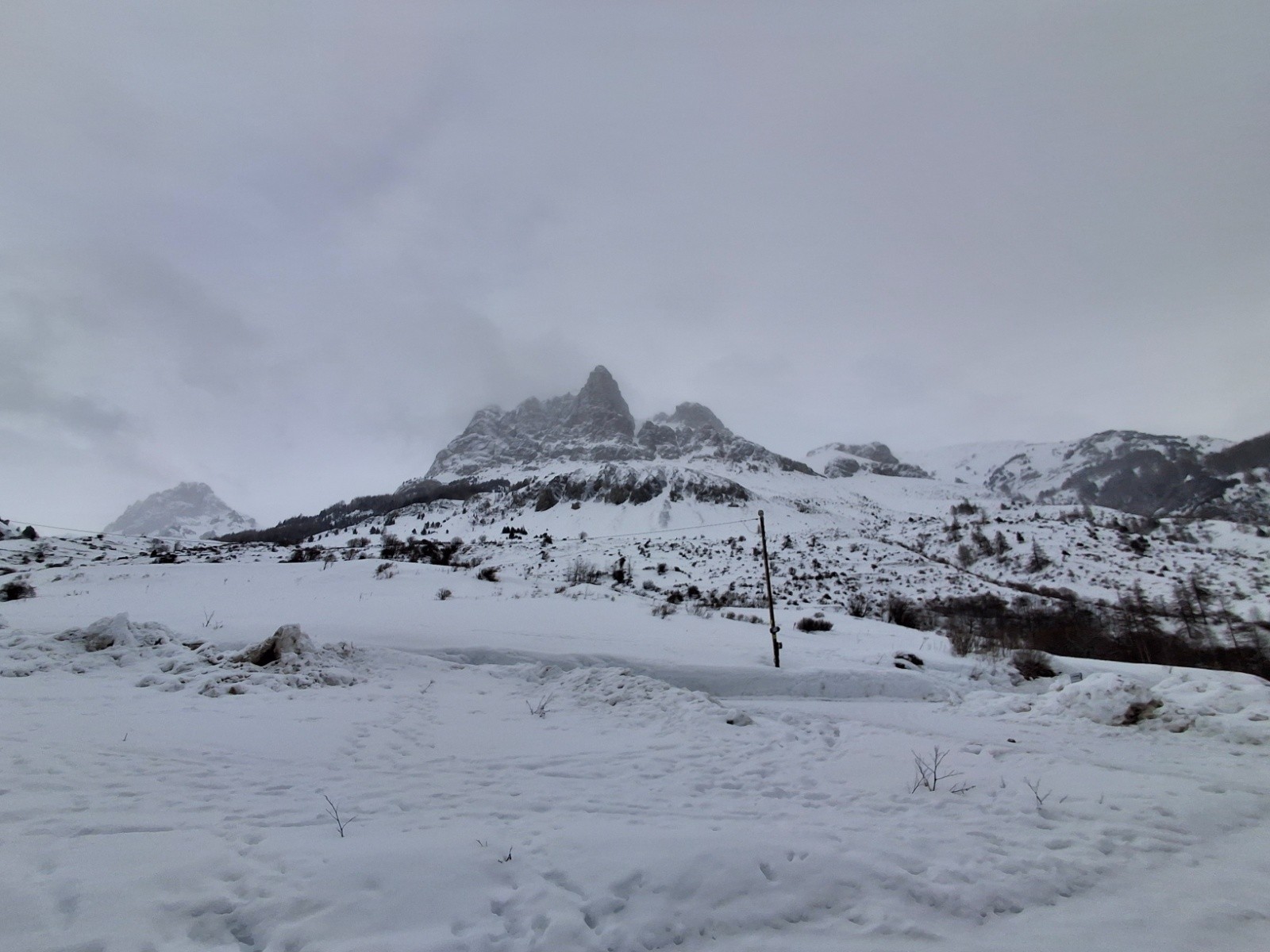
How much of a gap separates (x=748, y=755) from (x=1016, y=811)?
4.15 metres

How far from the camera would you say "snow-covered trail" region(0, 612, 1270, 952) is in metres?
4.55

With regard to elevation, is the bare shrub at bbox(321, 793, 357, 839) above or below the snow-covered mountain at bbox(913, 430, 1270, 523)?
below

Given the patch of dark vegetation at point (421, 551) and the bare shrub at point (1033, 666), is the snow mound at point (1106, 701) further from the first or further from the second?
the patch of dark vegetation at point (421, 551)

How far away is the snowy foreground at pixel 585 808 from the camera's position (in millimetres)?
4652

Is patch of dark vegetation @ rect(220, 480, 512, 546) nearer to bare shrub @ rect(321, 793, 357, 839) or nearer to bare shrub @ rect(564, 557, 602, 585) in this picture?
bare shrub @ rect(564, 557, 602, 585)

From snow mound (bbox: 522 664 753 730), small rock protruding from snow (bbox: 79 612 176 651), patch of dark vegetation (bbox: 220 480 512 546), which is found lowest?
snow mound (bbox: 522 664 753 730)

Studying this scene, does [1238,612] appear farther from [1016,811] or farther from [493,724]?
[493,724]

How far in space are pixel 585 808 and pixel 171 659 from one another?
41.1 feet

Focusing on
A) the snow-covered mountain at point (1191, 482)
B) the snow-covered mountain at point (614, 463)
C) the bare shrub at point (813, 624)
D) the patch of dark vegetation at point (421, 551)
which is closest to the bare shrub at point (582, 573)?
the patch of dark vegetation at point (421, 551)

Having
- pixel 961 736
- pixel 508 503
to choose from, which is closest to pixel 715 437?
pixel 508 503

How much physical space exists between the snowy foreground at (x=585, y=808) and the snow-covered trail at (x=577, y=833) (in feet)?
0.13

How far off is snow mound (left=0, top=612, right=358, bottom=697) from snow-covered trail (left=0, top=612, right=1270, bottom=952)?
0.65 m

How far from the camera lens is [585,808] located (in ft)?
23.3

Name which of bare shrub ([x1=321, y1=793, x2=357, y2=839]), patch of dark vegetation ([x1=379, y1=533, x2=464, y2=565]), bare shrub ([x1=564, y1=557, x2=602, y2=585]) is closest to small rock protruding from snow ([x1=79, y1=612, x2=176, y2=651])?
bare shrub ([x1=321, y1=793, x2=357, y2=839])
